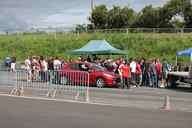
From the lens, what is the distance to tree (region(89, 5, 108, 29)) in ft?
270

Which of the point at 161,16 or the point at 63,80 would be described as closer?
the point at 63,80

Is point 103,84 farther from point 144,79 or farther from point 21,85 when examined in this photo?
point 21,85

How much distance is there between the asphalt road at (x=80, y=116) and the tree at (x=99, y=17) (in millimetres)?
63267

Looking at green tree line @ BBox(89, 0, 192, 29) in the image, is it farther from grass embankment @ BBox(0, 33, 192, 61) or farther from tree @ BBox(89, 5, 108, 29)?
grass embankment @ BBox(0, 33, 192, 61)

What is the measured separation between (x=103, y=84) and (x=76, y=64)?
2.03 m

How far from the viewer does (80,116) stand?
617 inches

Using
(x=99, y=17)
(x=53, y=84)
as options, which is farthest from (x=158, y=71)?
(x=99, y=17)

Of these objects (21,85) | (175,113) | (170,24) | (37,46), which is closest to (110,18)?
(170,24)

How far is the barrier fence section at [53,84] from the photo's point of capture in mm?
22219

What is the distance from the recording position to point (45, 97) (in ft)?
72.2

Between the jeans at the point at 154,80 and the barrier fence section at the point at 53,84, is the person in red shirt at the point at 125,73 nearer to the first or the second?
the jeans at the point at 154,80

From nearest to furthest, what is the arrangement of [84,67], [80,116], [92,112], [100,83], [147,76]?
[80,116] → [92,112] → [100,83] → [84,67] → [147,76]

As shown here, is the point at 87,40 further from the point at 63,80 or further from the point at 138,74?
the point at 63,80

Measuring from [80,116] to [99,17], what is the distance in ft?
222
